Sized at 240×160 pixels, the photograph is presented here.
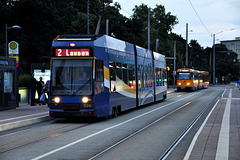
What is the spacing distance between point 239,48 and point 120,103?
192m

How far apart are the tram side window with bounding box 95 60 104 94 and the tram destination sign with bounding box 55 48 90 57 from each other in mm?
500

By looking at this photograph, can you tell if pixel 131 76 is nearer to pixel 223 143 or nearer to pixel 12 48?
pixel 12 48

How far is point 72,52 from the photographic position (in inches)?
545

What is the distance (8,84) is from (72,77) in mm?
6266

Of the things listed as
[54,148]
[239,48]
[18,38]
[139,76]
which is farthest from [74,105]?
[239,48]

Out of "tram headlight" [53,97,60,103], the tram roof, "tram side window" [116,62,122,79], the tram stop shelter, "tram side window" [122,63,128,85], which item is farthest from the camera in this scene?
the tram stop shelter

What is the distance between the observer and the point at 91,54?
542 inches

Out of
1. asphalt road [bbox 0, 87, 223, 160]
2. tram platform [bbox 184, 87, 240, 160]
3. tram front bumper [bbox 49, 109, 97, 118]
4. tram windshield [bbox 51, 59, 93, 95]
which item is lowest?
asphalt road [bbox 0, 87, 223, 160]

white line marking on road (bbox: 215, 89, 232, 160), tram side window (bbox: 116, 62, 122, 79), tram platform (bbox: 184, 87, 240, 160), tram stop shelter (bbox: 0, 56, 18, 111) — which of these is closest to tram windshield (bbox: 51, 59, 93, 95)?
tram side window (bbox: 116, 62, 122, 79)

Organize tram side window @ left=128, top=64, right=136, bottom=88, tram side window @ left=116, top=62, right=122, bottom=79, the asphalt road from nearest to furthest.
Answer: the asphalt road < tram side window @ left=116, top=62, right=122, bottom=79 < tram side window @ left=128, top=64, right=136, bottom=88

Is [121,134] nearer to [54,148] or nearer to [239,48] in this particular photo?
[54,148]

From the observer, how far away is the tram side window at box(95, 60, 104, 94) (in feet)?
45.2

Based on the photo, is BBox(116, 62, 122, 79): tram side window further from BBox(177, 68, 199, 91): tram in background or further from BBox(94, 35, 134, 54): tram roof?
BBox(177, 68, 199, 91): tram in background

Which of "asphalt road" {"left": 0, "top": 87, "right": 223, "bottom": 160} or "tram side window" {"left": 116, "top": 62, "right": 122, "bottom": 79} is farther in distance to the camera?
"tram side window" {"left": 116, "top": 62, "right": 122, "bottom": 79}
